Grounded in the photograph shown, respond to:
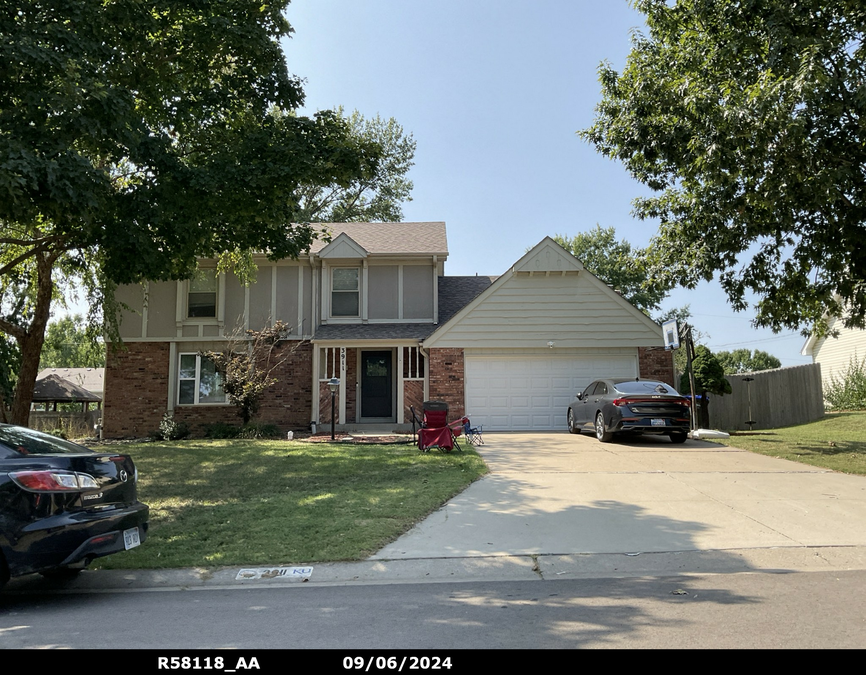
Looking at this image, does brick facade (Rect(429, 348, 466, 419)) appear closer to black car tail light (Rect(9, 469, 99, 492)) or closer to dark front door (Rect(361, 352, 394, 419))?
dark front door (Rect(361, 352, 394, 419))

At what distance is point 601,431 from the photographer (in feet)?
47.9

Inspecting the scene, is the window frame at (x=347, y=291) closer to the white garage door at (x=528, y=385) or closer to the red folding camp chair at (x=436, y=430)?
the white garage door at (x=528, y=385)

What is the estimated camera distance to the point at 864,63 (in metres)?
11.2

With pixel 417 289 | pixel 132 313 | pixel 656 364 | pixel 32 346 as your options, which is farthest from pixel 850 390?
pixel 32 346

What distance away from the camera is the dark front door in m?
20.2

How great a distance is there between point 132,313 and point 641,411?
15607 millimetres

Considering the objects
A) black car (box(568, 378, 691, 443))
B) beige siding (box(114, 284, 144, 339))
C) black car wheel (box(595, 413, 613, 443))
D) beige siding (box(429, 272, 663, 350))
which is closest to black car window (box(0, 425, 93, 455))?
black car (box(568, 378, 691, 443))

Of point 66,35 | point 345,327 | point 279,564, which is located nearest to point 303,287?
point 345,327

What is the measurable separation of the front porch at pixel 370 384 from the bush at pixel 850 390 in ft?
56.2

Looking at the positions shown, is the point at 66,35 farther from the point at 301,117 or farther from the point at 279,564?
the point at 279,564

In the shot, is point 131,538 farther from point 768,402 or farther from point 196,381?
point 768,402

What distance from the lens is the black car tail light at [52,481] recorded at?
5012mm

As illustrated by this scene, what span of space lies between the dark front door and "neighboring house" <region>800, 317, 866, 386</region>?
18755 mm
